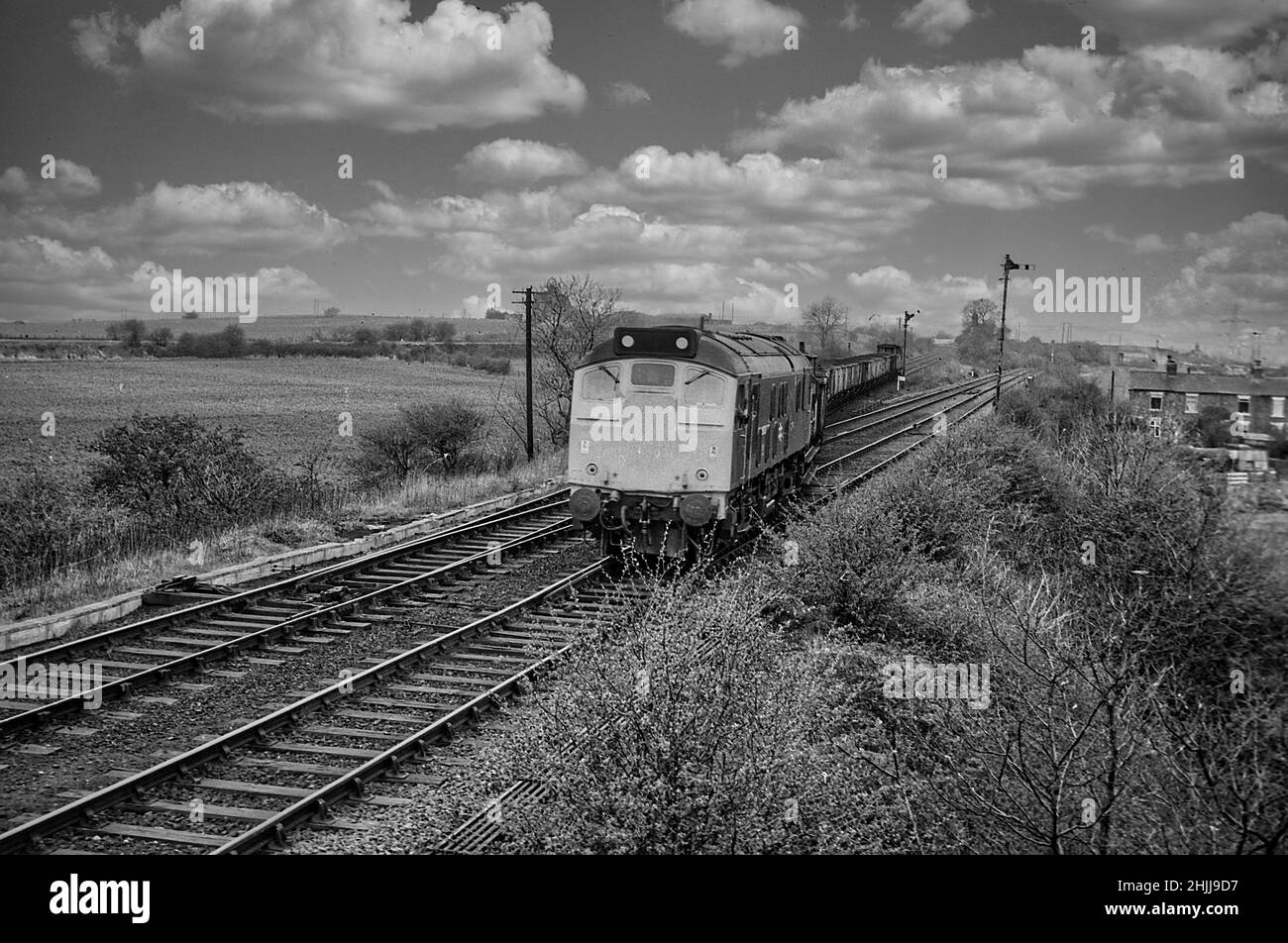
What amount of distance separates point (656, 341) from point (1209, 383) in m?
18.4

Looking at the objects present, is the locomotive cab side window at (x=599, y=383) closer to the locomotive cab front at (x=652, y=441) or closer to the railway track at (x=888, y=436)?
the locomotive cab front at (x=652, y=441)

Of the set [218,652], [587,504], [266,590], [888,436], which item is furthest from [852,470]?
[218,652]

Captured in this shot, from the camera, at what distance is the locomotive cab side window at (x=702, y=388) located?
13.8 meters

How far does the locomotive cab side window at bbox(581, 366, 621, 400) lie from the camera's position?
47.0ft

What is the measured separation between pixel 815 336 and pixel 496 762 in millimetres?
73061

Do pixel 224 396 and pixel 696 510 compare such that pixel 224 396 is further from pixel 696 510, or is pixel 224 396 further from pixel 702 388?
pixel 696 510

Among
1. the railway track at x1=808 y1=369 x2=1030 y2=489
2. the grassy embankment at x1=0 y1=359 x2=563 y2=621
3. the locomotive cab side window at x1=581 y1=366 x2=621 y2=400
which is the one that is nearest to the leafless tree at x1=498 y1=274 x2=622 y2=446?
the grassy embankment at x1=0 y1=359 x2=563 y2=621

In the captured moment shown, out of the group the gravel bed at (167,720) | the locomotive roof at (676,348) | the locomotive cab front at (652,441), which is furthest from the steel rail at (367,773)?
the locomotive roof at (676,348)

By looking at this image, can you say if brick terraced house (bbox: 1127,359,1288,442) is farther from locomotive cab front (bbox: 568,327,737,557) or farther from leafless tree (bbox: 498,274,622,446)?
leafless tree (bbox: 498,274,622,446)

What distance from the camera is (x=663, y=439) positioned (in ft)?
45.9

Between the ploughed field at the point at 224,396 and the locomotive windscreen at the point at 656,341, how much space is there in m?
22.8

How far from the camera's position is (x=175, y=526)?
18.4 metres

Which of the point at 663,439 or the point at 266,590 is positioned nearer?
the point at 266,590

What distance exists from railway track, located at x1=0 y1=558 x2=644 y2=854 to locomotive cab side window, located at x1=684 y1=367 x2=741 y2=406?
12.5 feet
